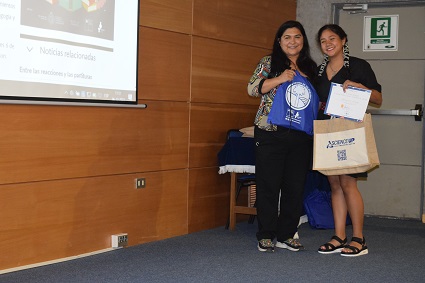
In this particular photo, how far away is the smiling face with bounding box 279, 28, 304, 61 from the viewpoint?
4590 millimetres

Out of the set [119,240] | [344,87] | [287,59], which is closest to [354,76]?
[344,87]

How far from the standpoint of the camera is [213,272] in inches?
160

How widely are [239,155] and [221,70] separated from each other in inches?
30.6

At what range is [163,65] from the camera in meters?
5.05

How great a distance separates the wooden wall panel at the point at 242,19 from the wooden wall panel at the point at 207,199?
3.77 feet

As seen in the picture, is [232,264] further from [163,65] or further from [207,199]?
[163,65]

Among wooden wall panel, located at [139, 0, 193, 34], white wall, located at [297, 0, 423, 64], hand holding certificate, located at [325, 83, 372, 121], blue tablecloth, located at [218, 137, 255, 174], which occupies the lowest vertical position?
blue tablecloth, located at [218, 137, 255, 174]

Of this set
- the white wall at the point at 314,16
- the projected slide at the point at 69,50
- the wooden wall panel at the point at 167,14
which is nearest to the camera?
the projected slide at the point at 69,50

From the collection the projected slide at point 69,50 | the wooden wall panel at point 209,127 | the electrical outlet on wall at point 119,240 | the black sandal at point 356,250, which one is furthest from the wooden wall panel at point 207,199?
the black sandal at point 356,250

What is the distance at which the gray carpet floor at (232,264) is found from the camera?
12.9ft

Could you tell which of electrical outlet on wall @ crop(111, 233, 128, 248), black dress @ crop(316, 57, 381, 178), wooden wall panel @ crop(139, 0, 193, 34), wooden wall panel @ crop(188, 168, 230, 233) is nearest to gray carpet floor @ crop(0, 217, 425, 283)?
electrical outlet on wall @ crop(111, 233, 128, 248)

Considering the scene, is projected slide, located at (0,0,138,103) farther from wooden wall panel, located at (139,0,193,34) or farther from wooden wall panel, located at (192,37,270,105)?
wooden wall panel, located at (192,37,270,105)

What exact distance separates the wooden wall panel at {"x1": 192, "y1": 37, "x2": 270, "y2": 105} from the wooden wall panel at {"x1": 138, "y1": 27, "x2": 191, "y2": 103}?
0.44 feet

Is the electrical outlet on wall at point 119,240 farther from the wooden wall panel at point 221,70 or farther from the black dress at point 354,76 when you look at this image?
the black dress at point 354,76
